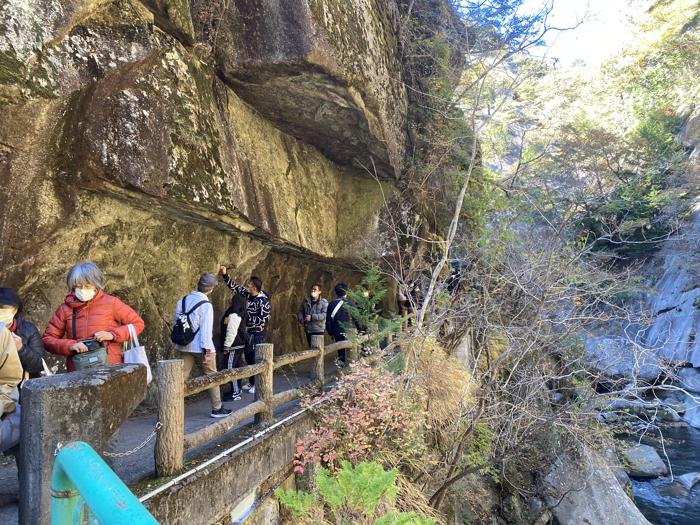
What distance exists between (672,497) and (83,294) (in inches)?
587

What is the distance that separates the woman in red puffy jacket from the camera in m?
3.54

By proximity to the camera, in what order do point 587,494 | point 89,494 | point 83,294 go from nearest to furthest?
1. point 89,494
2. point 83,294
3. point 587,494

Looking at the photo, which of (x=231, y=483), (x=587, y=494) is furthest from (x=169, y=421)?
(x=587, y=494)

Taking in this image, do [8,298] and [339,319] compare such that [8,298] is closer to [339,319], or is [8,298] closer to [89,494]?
[89,494]

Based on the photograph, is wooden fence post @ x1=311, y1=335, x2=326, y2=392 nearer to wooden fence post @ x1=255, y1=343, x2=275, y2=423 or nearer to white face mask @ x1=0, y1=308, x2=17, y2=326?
wooden fence post @ x1=255, y1=343, x2=275, y2=423

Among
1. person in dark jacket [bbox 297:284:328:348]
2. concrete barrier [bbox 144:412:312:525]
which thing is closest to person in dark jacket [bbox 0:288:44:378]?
concrete barrier [bbox 144:412:312:525]

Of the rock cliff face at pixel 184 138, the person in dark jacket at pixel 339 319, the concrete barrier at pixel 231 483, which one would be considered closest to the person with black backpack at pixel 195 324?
the concrete barrier at pixel 231 483

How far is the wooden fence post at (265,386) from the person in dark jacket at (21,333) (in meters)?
2.39

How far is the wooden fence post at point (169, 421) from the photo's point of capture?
Result: 3596mm

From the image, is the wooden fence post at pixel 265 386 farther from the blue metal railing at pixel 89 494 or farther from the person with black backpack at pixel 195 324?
the blue metal railing at pixel 89 494

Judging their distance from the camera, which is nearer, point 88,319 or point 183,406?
point 88,319

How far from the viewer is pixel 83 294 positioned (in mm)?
3592

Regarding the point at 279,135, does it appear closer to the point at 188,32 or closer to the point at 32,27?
the point at 188,32

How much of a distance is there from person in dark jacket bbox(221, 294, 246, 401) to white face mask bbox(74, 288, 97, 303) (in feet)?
10.1
